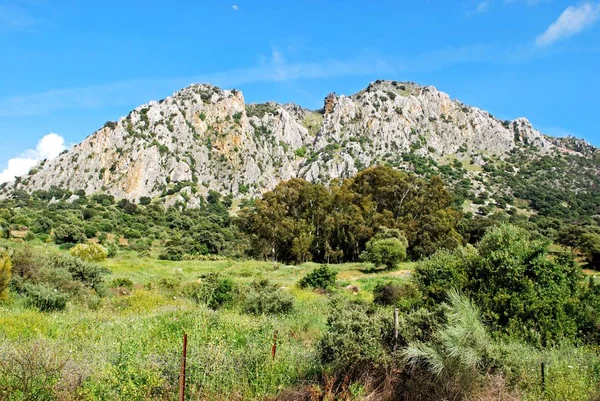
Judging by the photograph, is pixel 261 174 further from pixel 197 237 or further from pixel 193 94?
pixel 197 237

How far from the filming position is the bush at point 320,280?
2445 cm

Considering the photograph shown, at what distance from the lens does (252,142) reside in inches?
4766

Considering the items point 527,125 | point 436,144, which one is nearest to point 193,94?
point 436,144

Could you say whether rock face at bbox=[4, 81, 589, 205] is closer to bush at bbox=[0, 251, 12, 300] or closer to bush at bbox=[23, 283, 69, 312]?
bush at bbox=[0, 251, 12, 300]

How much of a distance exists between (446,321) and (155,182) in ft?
331

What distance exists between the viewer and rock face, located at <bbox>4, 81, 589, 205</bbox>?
102 metres

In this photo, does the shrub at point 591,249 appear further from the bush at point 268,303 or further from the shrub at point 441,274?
the bush at point 268,303

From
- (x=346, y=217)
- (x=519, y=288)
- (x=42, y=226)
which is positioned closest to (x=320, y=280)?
(x=519, y=288)

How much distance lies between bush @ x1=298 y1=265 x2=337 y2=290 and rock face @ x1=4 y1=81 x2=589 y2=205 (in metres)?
74.6

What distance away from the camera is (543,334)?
11688 mm

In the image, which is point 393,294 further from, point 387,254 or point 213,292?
point 387,254

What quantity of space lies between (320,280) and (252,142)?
100 meters

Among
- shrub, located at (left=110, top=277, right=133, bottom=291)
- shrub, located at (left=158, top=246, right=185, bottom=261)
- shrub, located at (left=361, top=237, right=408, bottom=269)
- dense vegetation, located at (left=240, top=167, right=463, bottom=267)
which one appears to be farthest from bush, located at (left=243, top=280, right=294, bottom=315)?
shrub, located at (left=158, top=246, right=185, bottom=261)

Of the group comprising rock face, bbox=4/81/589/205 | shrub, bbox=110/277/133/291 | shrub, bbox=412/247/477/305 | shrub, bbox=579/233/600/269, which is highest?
rock face, bbox=4/81/589/205
